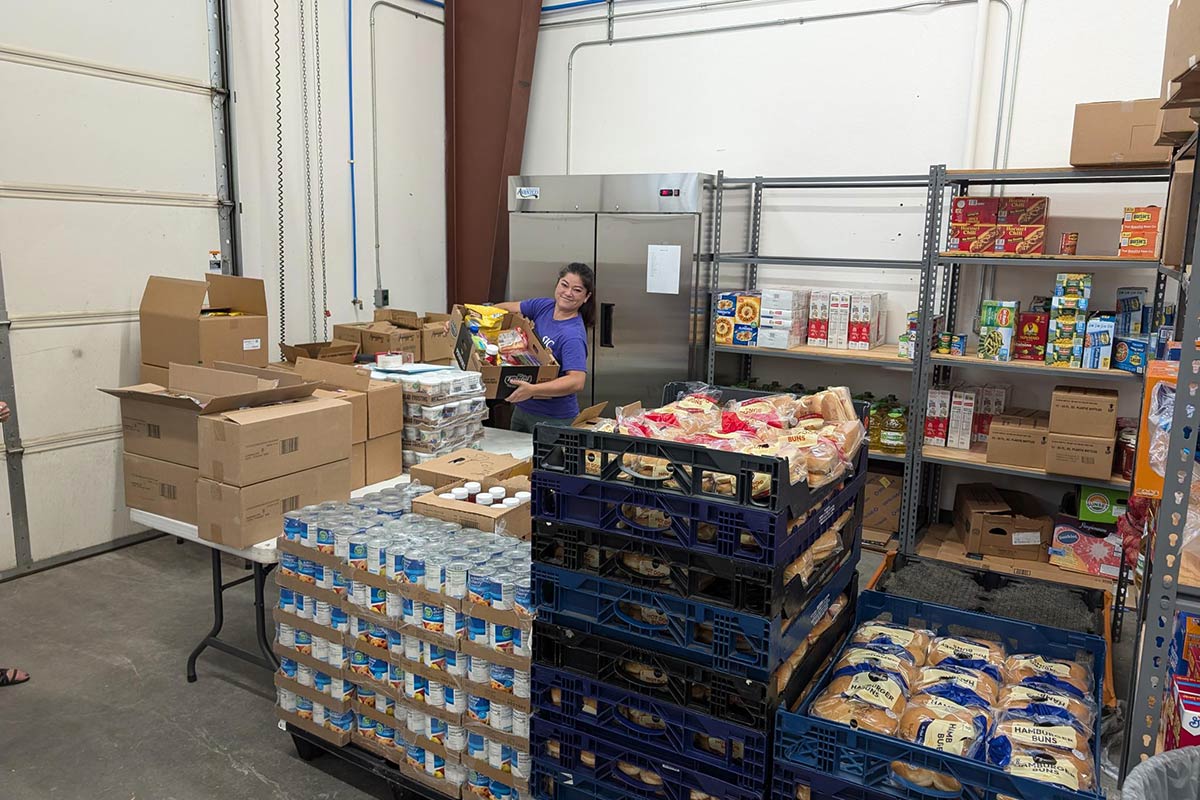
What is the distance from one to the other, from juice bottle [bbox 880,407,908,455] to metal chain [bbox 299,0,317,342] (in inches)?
135

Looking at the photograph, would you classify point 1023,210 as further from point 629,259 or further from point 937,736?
point 937,736

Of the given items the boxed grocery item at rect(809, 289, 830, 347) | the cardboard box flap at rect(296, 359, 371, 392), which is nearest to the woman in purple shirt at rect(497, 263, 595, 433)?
the cardboard box flap at rect(296, 359, 371, 392)

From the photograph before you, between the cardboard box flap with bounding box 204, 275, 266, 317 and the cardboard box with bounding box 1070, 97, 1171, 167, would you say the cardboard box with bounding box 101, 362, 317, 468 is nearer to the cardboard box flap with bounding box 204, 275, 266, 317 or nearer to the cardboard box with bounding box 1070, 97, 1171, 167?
the cardboard box flap with bounding box 204, 275, 266, 317

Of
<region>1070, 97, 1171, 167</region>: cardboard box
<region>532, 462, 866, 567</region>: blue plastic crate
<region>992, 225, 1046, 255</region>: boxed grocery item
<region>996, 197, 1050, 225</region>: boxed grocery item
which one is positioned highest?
Result: <region>1070, 97, 1171, 167</region>: cardboard box

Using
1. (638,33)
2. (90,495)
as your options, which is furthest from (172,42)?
(638,33)

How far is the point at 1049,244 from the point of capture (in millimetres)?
4121

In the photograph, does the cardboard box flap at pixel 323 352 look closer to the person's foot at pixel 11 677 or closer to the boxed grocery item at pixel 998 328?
the person's foot at pixel 11 677

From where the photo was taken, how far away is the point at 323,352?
3756 millimetres

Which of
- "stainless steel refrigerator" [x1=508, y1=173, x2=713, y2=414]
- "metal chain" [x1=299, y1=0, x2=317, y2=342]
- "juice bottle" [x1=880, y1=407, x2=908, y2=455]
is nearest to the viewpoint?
"juice bottle" [x1=880, y1=407, x2=908, y2=455]

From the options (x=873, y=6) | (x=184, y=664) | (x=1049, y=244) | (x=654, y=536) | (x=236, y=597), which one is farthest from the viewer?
(x=873, y=6)

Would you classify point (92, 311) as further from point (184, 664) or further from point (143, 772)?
point (143, 772)

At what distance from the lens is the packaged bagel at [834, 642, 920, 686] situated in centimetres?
167

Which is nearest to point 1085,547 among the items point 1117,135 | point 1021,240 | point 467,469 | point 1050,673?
point 1021,240

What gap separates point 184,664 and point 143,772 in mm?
665
